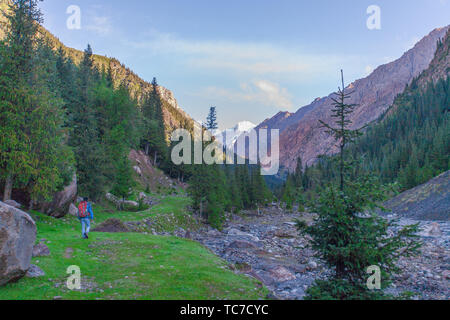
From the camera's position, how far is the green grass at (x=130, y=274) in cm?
864

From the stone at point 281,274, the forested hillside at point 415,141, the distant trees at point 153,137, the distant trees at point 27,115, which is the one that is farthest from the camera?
the forested hillside at point 415,141

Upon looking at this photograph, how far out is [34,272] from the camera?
9844mm

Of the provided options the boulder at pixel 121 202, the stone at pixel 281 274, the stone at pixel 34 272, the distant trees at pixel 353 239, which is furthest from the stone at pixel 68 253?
the boulder at pixel 121 202

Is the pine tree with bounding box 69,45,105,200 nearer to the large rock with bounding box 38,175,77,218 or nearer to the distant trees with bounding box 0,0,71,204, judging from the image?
the large rock with bounding box 38,175,77,218

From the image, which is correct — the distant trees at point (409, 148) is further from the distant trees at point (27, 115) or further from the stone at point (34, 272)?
the distant trees at point (27, 115)

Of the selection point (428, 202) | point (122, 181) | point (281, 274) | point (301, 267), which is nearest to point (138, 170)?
point (122, 181)

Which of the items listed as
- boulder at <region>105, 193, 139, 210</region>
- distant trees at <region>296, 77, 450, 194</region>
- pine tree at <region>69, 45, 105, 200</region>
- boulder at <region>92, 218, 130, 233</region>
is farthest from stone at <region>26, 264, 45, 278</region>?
A: boulder at <region>105, 193, 139, 210</region>

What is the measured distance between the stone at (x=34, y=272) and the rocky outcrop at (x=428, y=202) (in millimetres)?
44318

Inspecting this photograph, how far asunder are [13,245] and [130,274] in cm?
401

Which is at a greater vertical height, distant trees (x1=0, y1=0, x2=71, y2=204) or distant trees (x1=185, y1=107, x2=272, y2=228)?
distant trees (x1=0, y1=0, x2=71, y2=204)

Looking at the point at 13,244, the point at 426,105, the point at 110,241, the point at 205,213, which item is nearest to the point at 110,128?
the point at 205,213

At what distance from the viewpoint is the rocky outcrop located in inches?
1709

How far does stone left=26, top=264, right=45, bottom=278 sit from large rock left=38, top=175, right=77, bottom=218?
13756 mm
